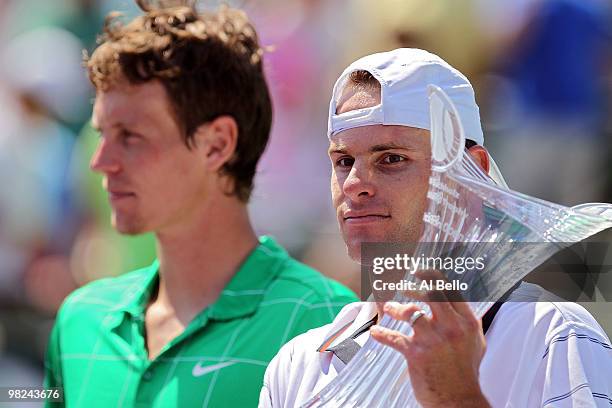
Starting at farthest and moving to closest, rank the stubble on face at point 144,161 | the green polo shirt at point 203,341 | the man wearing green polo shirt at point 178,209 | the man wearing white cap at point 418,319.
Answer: the stubble on face at point 144,161
the man wearing green polo shirt at point 178,209
the green polo shirt at point 203,341
the man wearing white cap at point 418,319

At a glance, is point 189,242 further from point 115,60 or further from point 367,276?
point 367,276

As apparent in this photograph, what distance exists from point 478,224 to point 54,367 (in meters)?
1.47

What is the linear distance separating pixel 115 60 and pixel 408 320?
141 centimetres

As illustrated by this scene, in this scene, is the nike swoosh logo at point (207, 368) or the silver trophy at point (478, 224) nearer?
the silver trophy at point (478, 224)

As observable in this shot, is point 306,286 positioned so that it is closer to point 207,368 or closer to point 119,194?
point 207,368

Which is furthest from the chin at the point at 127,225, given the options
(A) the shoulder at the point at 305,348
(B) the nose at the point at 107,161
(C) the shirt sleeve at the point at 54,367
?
(A) the shoulder at the point at 305,348

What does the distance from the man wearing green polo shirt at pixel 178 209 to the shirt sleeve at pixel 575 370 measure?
0.84m

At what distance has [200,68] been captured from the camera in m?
2.39

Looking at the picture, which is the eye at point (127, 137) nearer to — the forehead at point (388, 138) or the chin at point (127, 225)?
the chin at point (127, 225)

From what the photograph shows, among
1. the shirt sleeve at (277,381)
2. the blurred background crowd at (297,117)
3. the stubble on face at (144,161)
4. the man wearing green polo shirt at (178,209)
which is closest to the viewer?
the shirt sleeve at (277,381)

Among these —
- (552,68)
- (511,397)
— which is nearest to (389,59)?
(511,397)

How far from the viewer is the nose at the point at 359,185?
5.18 feet

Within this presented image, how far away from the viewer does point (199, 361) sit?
7.06ft

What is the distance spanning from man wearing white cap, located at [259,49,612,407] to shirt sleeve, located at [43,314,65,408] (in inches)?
32.8
